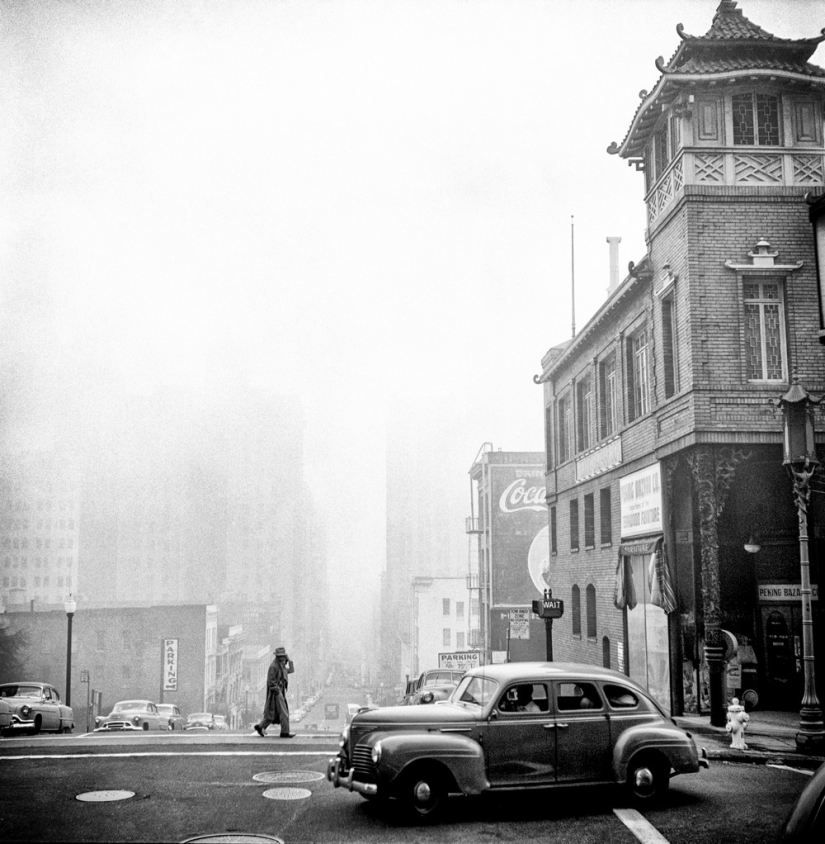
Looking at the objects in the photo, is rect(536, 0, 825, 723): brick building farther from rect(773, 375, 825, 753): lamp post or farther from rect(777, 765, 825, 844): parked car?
rect(777, 765, 825, 844): parked car

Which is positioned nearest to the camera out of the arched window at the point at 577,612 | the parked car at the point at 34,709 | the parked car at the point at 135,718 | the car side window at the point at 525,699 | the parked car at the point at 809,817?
the parked car at the point at 809,817

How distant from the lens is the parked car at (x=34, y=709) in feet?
70.8

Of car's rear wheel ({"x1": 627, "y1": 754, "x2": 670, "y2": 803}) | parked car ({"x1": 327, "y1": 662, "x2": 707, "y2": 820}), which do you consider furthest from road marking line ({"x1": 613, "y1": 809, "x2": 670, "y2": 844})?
parked car ({"x1": 327, "y1": 662, "x2": 707, "y2": 820})

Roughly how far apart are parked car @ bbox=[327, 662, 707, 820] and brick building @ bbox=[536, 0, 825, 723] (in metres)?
7.85

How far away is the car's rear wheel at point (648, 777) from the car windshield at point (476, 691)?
5.99ft

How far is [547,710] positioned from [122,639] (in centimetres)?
6660

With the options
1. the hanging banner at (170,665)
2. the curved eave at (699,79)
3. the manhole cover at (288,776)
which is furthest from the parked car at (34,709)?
the hanging banner at (170,665)

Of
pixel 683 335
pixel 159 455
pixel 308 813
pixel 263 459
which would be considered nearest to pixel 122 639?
pixel 683 335

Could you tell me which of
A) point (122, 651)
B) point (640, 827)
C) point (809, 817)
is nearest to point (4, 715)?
point (640, 827)

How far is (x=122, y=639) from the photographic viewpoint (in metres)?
70.9

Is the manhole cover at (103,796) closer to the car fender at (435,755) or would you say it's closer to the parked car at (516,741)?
the parked car at (516,741)

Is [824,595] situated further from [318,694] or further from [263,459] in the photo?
[263,459]

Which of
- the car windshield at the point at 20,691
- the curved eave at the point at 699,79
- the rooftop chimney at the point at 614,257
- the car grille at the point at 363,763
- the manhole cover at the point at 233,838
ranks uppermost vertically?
the rooftop chimney at the point at 614,257

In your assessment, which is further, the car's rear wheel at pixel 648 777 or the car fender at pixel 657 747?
the car's rear wheel at pixel 648 777
